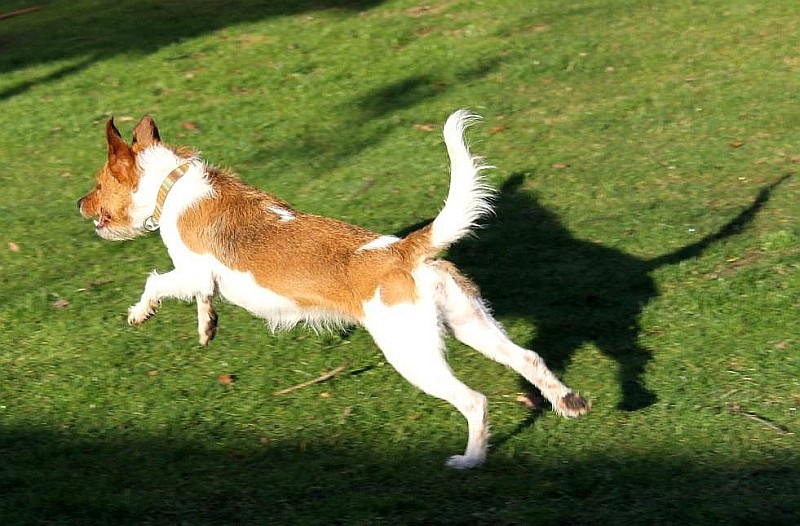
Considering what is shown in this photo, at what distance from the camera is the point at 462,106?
11.1 meters

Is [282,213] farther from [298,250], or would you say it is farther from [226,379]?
[226,379]

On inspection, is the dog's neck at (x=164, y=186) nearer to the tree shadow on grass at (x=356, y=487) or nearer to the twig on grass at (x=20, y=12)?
the tree shadow on grass at (x=356, y=487)

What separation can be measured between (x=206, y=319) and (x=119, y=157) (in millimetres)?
1101

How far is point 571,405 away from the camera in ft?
19.2

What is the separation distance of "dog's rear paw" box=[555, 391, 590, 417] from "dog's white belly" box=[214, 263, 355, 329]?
1.17 meters

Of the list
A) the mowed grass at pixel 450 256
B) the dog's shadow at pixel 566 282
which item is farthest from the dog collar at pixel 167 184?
the dog's shadow at pixel 566 282

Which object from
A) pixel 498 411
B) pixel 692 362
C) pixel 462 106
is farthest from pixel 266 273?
pixel 462 106

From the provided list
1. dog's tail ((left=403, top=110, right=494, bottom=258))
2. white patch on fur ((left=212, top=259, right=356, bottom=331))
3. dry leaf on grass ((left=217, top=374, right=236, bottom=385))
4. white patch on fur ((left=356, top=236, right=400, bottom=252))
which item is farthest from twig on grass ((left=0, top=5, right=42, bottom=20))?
dog's tail ((left=403, top=110, right=494, bottom=258))

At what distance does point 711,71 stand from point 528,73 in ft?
6.04

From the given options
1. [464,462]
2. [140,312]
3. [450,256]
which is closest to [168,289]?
[140,312]

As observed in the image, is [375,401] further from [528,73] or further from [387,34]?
[387,34]

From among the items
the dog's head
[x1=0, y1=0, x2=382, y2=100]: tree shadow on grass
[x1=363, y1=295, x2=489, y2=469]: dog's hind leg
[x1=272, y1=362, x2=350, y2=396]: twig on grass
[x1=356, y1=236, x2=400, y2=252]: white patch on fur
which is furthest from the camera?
[x1=0, y1=0, x2=382, y2=100]: tree shadow on grass

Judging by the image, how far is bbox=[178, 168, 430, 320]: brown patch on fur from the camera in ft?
18.6

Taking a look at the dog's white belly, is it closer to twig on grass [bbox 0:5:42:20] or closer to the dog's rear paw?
the dog's rear paw
